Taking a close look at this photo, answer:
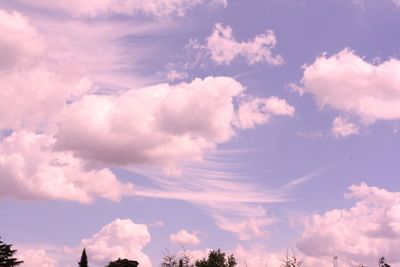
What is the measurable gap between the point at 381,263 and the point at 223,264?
24.9 metres

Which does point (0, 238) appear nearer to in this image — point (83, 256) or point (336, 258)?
point (83, 256)

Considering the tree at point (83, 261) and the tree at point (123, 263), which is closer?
the tree at point (83, 261)

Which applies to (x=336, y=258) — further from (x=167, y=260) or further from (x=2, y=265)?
(x=2, y=265)

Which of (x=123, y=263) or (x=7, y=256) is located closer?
(x=7, y=256)

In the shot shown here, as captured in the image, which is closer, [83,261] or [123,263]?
[83,261]

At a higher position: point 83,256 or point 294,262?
point 83,256

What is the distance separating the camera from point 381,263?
8681 centimetres

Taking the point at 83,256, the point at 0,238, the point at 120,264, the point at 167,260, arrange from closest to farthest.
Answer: the point at 0,238, the point at 167,260, the point at 83,256, the point at 120,264

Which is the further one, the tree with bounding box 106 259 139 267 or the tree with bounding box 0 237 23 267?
the tree with bounding box 106 259 139 267

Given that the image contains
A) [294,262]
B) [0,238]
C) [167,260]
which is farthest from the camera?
[167,260]

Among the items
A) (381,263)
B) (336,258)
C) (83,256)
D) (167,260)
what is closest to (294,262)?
(336,258)

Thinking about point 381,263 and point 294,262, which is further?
point 381,263

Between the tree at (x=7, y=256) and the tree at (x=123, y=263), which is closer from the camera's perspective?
the tree at (x=7, y=256)

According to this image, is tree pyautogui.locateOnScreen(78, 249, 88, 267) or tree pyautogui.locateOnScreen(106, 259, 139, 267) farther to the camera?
tree pyautogui.locateOnScreen(106, 259, 139, 267)
